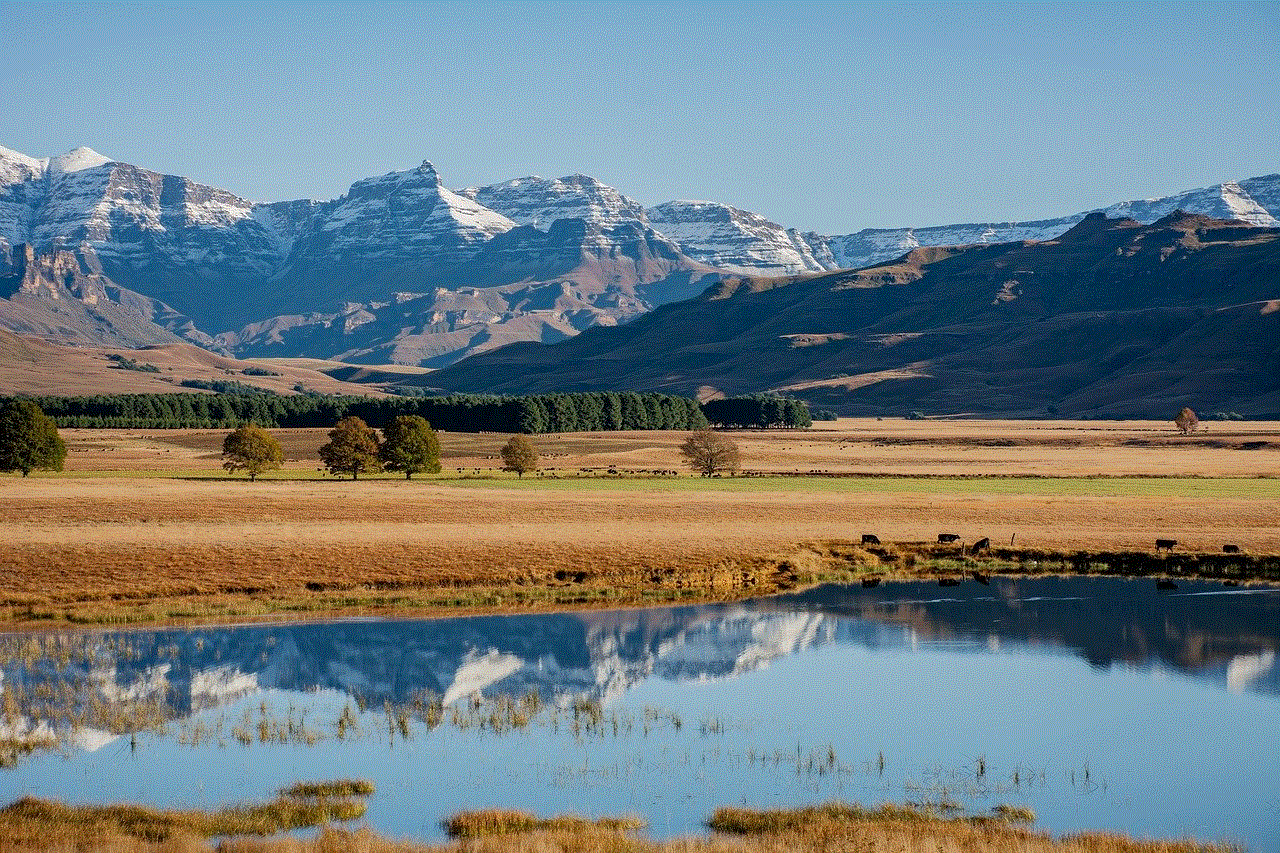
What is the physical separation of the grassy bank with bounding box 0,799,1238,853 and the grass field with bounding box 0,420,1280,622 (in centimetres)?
2613

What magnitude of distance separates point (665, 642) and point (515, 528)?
29.2 metres

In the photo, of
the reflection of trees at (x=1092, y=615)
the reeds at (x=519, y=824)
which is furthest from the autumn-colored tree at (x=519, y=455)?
the reeds at (x=519, y=824)

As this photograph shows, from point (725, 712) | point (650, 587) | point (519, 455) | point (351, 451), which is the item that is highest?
point (351, 451)

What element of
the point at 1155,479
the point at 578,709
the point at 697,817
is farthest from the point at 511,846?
the point at 1155,479

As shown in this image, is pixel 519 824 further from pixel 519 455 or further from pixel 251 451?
pixel 519 455

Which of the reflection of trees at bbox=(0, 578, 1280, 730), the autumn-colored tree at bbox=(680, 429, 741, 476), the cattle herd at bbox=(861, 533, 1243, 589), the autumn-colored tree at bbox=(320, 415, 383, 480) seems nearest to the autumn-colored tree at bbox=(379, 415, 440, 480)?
the autumn-colored tree at bbox=(320, 415, 383, 480)

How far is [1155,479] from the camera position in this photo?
126688mm

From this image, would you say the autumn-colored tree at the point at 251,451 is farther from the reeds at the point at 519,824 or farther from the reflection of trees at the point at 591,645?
the reeds at the point at 519,824

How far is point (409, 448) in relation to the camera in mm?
130250

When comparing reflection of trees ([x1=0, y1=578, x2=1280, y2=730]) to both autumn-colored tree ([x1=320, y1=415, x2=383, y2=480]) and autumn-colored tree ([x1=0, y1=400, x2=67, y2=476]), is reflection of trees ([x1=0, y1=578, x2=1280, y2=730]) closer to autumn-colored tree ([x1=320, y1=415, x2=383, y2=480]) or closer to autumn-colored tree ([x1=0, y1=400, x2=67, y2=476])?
autumn-colored tree ([x1=320, y1=415, x2=383, y2=480])

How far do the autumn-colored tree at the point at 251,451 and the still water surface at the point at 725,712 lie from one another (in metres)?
79.4

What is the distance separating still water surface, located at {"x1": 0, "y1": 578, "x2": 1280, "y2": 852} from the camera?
32344 mm

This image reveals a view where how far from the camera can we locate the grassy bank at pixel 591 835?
27.2 meters

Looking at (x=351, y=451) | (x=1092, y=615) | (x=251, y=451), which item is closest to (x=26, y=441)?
(x=251, y=451)
